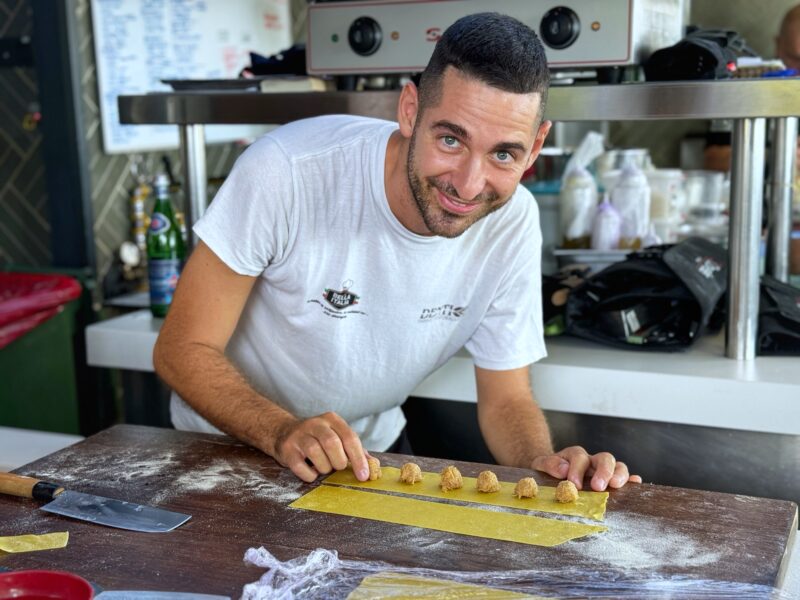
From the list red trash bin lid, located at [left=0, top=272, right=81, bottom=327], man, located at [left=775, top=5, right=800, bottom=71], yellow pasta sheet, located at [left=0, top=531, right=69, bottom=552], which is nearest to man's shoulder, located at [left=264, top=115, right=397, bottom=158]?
yellow pasta sheet, located at [left=0, top=531, right=69, bottom=552]

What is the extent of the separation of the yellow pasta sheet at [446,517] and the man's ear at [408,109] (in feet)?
2.05

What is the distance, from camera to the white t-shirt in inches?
67.7

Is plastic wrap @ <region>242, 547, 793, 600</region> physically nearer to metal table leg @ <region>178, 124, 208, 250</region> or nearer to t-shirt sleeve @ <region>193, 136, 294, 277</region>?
t-shirt sleeve @ <region>193, 136, 294, 277</region>

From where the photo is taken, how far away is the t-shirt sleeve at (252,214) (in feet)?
5.54

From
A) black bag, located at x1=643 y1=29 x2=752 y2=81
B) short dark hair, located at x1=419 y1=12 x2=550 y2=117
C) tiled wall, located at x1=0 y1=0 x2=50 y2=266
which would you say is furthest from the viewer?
tiled wall, located at x1=0 y1=0 x2=50 y2=266

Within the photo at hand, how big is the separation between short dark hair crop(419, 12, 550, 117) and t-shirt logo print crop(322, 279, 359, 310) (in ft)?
1.29

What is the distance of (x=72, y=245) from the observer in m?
3.47

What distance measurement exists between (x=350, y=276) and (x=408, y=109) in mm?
315

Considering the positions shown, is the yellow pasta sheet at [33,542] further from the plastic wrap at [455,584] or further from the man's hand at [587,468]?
the man's hand at [587,468]

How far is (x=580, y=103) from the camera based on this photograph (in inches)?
76.9

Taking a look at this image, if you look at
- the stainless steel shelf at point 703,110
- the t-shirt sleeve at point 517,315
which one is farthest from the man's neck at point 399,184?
the stainless steel shelf at point 703,110

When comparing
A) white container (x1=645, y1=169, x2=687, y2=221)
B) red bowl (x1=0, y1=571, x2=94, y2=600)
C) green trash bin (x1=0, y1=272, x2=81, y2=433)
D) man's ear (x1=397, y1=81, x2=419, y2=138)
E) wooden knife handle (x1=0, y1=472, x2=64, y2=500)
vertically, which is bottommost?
green trash bin (x1=0, y1=272, x2=81, y2=433)

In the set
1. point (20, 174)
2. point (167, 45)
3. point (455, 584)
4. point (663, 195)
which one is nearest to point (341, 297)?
point (455, 584)

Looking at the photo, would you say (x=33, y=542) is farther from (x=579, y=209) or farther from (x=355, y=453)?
(x=579, y=209)
